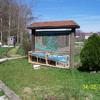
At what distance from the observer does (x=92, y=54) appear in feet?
46.3

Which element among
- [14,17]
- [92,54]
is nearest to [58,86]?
[92,54]

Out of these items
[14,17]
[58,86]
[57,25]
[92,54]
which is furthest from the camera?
[14,17]

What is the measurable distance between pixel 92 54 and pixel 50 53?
4.50 metres

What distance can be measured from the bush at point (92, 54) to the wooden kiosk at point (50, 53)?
1.89 m

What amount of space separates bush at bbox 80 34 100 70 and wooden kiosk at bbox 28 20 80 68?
1.89m

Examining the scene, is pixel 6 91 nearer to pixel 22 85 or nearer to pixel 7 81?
pixel 22 85

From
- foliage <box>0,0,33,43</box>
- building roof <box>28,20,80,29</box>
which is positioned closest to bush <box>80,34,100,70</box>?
building roof <box>28,20,80,29</box>

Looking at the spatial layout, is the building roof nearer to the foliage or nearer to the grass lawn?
the grass lawn

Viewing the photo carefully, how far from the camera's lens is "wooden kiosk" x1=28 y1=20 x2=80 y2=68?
1661 centimetres

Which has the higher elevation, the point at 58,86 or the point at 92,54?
the point at 92,54

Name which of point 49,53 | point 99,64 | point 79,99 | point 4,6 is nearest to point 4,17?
point 4,6

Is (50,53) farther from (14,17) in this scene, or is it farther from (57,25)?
(14,17)

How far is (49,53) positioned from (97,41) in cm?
434

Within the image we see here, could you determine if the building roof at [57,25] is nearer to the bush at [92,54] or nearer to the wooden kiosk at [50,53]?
the wooden kiosk at [50,53]
